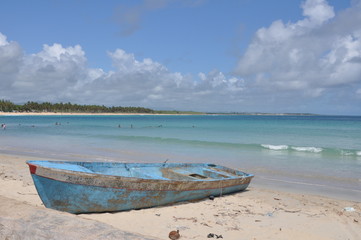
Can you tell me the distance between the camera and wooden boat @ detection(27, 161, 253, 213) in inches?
281

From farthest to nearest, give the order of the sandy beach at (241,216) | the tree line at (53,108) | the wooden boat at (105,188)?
the tree line at (53,108), the wooden boat at (105,188), the sandy beach at (241,216)

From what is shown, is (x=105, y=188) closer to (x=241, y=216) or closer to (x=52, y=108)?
(x=241, y=216)

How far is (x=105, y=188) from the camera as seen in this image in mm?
7520

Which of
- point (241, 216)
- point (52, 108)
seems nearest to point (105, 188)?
point (241, 216)

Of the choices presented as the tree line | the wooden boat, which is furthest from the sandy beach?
the tree line

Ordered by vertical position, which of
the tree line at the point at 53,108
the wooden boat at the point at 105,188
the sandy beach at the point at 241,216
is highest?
the tree line at the point at 53,108

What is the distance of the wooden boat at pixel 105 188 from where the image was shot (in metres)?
7.14

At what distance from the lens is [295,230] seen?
23.5 ft

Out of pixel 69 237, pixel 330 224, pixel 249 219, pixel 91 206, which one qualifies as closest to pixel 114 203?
pixel 91 206

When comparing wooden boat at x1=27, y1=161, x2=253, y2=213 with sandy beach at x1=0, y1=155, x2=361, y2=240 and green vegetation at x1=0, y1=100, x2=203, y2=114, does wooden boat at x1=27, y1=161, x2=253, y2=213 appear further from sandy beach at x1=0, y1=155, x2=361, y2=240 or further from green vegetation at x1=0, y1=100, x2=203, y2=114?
green vegetation at x1=0, y1=100, x2=203, y2=114

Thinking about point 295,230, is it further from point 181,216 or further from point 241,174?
point 241,174

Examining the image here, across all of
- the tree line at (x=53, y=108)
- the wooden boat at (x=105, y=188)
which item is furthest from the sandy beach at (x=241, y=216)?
the tree line at (x=53, y=108)

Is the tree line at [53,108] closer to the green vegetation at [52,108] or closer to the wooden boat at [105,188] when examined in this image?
the green vegetation at [52,108]

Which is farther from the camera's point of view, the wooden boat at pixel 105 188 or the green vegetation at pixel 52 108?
the green vegetation at pixel 52 108
